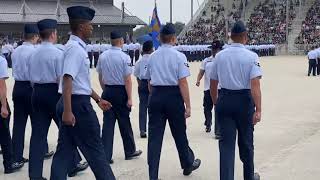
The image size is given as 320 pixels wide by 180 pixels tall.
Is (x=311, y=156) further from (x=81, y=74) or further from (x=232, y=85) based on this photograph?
(x=81, y=74)

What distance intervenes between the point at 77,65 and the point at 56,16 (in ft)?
145

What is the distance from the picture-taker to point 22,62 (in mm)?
6812

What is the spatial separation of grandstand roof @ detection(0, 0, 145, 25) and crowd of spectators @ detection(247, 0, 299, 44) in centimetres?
1150

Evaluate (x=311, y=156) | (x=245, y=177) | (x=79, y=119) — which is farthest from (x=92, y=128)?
(x=311, y=156)

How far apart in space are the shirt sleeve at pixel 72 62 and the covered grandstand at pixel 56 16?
1567 inches

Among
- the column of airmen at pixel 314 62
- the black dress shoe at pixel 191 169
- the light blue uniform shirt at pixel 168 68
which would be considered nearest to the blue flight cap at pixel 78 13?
the light blue uniform shirt at pixel 168 68

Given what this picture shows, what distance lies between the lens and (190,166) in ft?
21.2

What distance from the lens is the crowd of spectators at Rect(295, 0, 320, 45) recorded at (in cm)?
4638

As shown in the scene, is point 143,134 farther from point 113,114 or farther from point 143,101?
point 113,114

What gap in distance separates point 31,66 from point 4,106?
0.67 metres

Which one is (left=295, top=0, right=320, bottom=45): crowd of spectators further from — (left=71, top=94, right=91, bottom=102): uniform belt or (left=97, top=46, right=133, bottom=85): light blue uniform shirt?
(left=71, top=94, right=91, bottom=102): uniform belt

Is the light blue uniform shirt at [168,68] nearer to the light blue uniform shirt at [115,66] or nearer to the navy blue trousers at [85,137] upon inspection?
the light blue uniform shirt at [115,66]

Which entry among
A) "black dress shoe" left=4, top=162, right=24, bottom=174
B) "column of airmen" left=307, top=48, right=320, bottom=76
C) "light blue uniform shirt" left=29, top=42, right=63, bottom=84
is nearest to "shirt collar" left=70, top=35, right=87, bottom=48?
"light blue uniform shirt" left=29, top=42, right=63, bottom=84

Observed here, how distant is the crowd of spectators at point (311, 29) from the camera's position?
46375 millimetres
